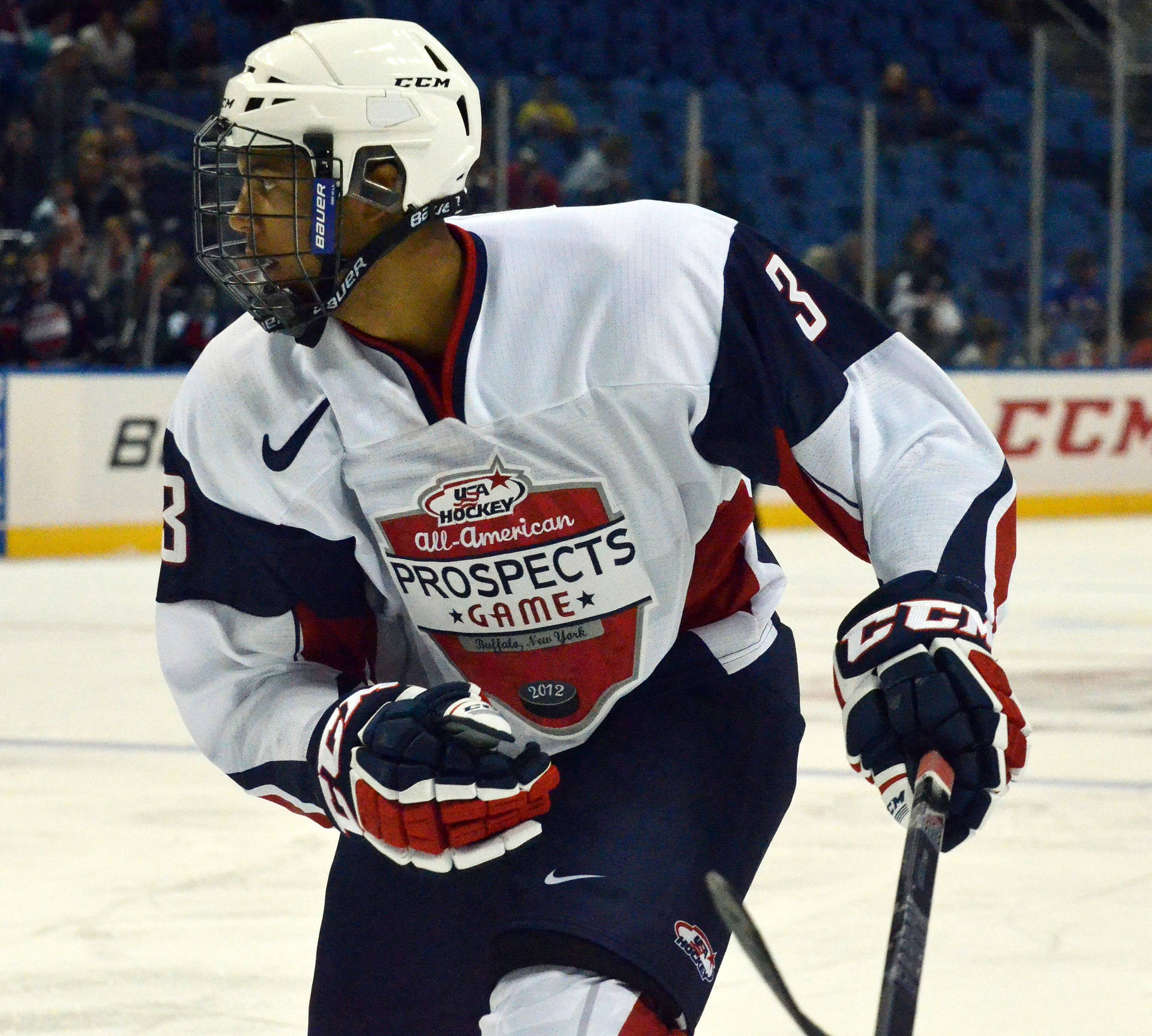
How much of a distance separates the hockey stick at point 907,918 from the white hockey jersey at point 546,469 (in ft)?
0.80

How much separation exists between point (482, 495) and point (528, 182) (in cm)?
814

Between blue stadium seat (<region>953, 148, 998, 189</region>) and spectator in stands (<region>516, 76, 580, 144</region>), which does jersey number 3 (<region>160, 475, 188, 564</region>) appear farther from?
blue stadium seat (<region>953, 148, 998, 189</region>)

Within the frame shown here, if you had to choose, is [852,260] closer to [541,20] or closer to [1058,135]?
[1058,135]

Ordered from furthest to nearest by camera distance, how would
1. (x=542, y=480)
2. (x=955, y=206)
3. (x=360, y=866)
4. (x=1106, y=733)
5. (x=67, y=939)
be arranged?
(x=955, y=206) < (x=1106, y=733) < (x=67, y=939) < (x=360, y=866) < (x=542, y=480)

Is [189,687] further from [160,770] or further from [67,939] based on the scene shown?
[160,770]

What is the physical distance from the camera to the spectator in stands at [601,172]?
10117mm

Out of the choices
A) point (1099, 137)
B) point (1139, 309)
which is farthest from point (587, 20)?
point (1139, 309)

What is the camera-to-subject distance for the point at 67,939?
3.02 meters

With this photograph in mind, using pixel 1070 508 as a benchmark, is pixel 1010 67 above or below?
above

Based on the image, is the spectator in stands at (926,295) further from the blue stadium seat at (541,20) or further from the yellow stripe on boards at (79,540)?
the yellow stripe on boards at (79,540)

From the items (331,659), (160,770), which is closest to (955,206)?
(160,770)

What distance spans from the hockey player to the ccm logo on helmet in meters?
0.06

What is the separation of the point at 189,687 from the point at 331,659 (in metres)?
0.16

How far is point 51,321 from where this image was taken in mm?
8938
